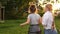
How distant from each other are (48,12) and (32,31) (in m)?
0.74

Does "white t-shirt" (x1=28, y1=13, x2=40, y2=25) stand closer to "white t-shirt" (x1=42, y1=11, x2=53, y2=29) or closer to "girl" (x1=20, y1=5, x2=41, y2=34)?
"girl" (x1=20, y1=5, x2=41, y2=34)

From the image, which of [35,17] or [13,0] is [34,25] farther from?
[13,0]

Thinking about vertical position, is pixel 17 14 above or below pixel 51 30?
below

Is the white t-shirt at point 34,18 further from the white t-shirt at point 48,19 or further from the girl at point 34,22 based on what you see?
the white t-shirt at point 48,19

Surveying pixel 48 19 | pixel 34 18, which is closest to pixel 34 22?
pixel 34 18

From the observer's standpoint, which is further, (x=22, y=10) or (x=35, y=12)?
(x=22, y=10)

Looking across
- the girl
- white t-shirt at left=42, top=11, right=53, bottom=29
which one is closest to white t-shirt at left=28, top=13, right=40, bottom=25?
the girl

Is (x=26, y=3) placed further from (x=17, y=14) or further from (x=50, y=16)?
(x=50, y=16)

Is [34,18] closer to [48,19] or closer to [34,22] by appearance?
[34,22]

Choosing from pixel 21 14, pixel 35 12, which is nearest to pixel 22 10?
pixel 21 14

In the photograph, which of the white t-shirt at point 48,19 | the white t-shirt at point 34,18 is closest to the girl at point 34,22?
the white t-shirt at point 34,18

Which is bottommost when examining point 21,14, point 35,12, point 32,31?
point 21,14

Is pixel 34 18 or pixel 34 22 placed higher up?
pixel 34 18

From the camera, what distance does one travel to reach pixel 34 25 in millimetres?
7309
